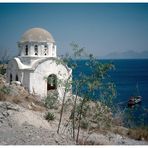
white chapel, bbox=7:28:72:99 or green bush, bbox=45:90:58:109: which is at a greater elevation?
white chapel, bbox=7:28:72:99

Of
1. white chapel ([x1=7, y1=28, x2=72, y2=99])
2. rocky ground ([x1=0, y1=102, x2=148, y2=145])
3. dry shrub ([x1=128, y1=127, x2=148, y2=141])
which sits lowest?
dry shrub ([x1=128, y1=127, x2=148, y2=141])

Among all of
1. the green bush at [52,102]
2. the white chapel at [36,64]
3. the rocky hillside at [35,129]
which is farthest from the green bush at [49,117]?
the white chapel at [36,64]

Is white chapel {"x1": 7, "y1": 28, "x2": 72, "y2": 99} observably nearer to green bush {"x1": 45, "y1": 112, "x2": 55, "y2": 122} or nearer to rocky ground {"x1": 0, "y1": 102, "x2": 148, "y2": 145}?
green bush {"x1": 45, "y1": 112, "x2": 55, "y2": 122}

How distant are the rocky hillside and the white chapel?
2.70 feet

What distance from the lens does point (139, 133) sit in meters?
8.61

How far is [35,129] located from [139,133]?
2.96 metres

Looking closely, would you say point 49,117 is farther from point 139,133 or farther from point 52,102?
point 139,133

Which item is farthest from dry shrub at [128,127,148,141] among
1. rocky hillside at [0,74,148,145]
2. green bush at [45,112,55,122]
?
green bush at [45,112,55,122]

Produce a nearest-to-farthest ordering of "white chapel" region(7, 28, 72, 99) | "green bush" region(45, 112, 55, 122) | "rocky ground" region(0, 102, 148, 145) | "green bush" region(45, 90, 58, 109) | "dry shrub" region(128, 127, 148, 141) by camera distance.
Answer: "rocky ground" region(0, 102, 148, 145) → "dry shrub" region(128, 127, 148, 141) → "green bush" region(45, 112, 55, 122) → "green bush" region(45, 90, 58, 109) → "white chapel" region(7, 28, 72, 99)

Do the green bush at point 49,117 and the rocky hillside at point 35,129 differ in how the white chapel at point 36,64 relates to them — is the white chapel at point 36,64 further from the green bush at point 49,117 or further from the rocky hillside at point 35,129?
the green bush at point 49,117

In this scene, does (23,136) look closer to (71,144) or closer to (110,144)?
(71,144)

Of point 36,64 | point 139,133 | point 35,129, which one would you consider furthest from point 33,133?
point 36,64

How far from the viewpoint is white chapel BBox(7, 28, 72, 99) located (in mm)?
11414

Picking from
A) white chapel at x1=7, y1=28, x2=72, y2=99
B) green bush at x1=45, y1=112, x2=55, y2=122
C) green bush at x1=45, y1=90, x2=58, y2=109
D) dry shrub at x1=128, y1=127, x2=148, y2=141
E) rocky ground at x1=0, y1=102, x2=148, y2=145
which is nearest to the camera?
rocky ground at x1=0, y1=102, x2=148, y2=145
